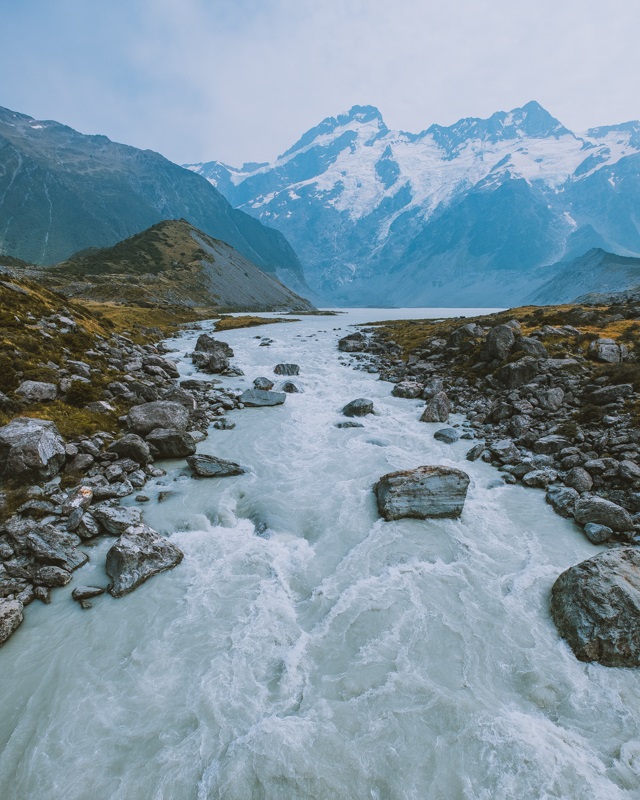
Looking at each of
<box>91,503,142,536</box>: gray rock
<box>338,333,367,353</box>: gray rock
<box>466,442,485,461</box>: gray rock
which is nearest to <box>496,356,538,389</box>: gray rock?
<box>466,442,485,461</box>: gray rock

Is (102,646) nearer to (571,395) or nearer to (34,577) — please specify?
(34,577)

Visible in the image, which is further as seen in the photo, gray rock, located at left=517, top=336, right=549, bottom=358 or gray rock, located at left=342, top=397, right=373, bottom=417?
gray rock, located at left=517, top=336, right=549, bottom=358

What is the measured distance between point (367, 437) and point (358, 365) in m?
21.5

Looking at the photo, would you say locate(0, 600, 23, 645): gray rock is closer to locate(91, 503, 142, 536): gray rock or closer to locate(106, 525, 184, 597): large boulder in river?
locate(106, 525, 184, 597): large boulder in river

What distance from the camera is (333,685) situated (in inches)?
375

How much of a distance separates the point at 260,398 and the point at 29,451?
1702cm

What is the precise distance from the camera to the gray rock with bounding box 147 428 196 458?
19.5 metres

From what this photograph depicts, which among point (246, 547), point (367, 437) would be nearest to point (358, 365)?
point (367, 437)

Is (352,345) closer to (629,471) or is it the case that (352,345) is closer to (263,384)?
(263,384)

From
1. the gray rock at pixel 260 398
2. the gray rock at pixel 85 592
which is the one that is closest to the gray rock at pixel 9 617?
the gray rock at pixel 85 592

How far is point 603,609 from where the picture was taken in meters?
10.3

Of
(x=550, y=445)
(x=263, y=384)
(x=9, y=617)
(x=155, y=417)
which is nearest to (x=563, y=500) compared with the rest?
(x=550, y=445)

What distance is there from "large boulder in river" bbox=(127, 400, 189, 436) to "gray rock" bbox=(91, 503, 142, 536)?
6605mm

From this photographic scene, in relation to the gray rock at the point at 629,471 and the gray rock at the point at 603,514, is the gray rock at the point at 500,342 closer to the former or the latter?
the gray rock at the point at 629,471
